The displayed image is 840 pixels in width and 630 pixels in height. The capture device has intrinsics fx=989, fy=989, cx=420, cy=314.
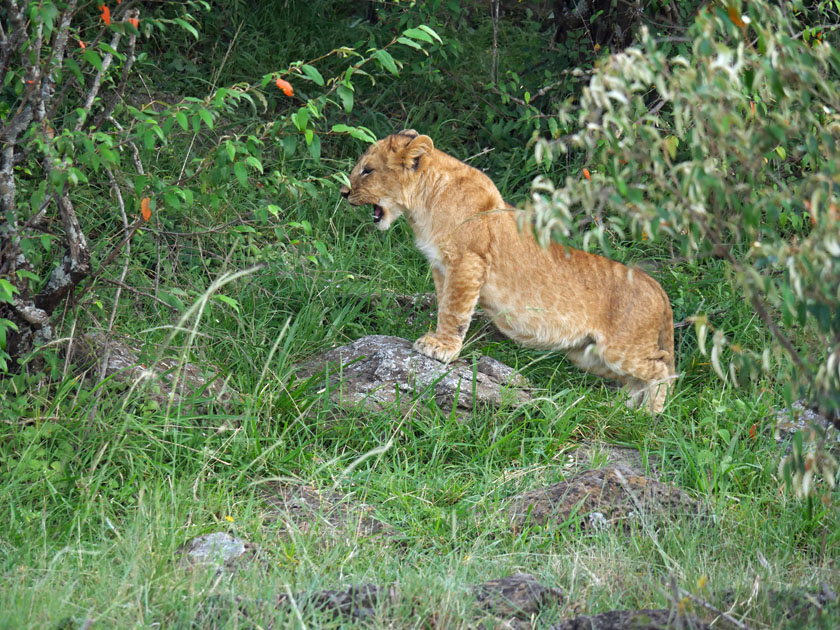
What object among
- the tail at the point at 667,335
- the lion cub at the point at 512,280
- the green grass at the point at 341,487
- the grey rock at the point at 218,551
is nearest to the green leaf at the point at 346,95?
the green grass at the point at 341,487

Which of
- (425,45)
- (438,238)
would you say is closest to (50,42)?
(438,238)

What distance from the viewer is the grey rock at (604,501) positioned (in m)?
4.35

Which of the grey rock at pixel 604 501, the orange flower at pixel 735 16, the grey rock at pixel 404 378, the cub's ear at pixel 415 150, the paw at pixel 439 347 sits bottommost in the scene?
the grey rock at pixel 404 378

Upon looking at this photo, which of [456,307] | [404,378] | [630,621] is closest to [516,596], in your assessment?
[630,621]

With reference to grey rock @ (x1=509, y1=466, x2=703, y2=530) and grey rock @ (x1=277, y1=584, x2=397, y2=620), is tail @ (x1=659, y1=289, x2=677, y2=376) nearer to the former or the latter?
grey rock @ (x1=509, y1=466, x2=703, y2=530)

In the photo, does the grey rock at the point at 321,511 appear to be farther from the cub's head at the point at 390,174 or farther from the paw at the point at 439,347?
the cub's head at the point at 390,174

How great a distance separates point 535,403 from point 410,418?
0.72 meters

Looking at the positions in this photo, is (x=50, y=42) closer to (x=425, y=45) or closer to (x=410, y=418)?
(x=410, y=418)

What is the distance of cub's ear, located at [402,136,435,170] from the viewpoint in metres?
5.91

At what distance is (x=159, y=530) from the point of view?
152 inches

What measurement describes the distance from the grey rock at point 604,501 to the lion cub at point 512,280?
51.7 inches

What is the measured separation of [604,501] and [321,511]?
4.14 ft

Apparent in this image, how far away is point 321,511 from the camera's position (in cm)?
428

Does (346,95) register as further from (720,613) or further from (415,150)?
(720,613)
